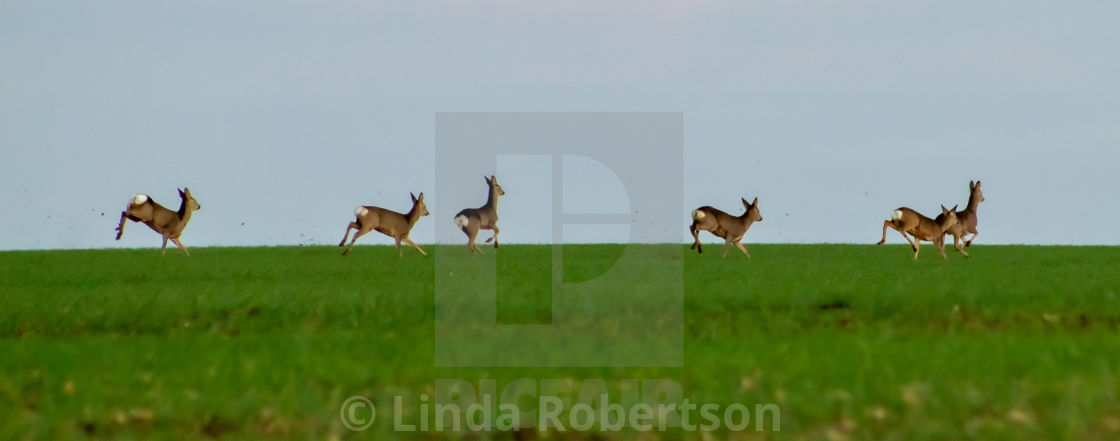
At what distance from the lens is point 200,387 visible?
11.0 m

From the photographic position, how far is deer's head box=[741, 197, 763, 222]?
3341 cm

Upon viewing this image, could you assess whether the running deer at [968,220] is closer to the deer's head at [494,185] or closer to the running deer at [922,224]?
the running deer at [922,224]

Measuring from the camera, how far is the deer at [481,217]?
105 feet

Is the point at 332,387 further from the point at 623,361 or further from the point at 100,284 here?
the point at 100,284

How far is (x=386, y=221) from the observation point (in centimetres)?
3181

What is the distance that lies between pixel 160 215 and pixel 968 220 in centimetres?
2194

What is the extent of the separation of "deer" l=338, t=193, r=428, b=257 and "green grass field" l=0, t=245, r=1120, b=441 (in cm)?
519

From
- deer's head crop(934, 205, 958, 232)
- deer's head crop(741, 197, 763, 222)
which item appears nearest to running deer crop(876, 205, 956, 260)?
deer's head crop(934, 205, 958, 232)
